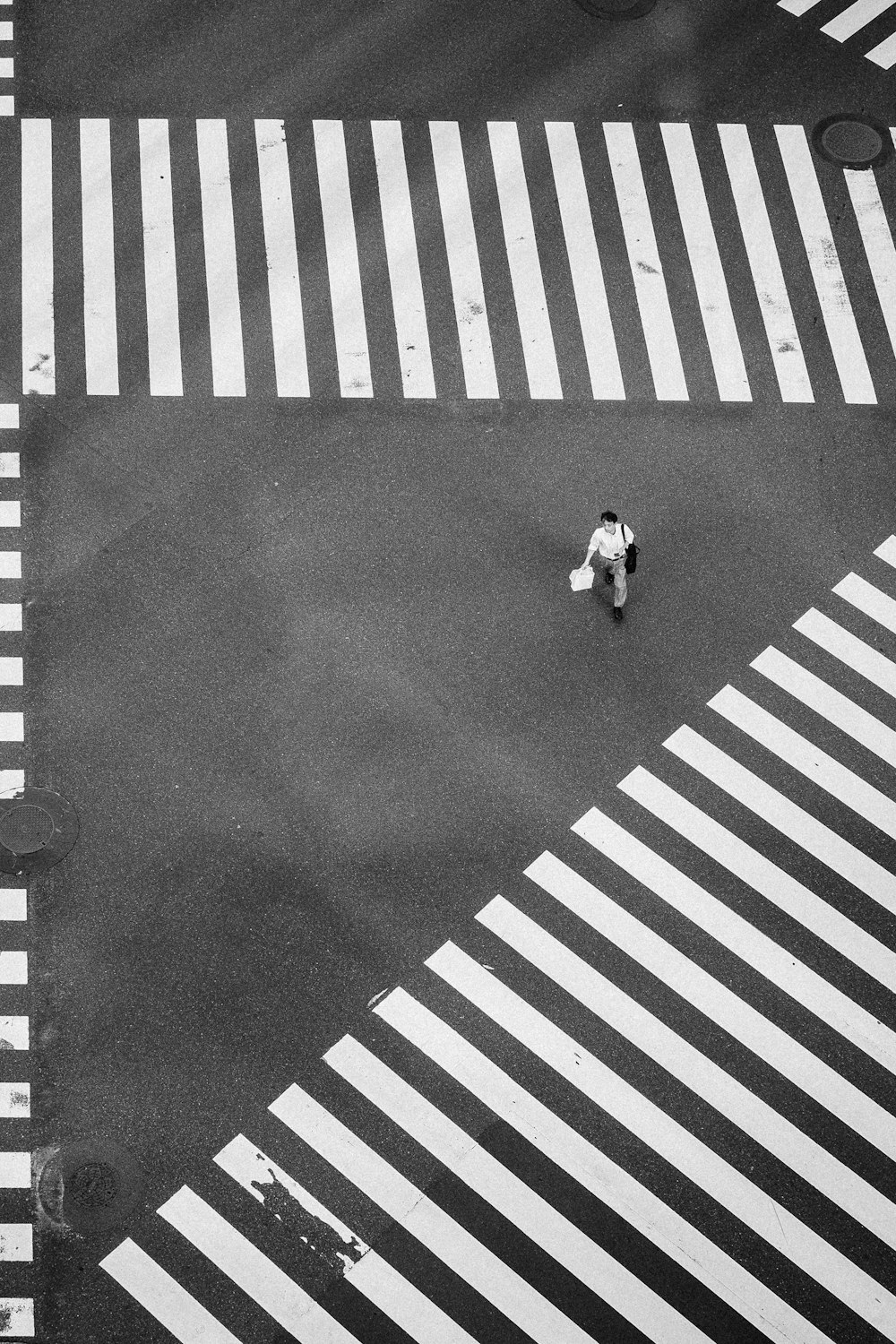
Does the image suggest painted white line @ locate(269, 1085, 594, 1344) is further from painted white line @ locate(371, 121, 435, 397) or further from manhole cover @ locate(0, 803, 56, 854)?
painted white line @ locate(371, 121, 435, 397)

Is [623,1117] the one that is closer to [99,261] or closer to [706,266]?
[706,266]

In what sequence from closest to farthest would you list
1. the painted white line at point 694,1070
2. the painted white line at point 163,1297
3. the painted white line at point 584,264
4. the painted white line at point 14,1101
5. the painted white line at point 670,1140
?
the painted white line at point 163,1297
the painted white line at point 670,1140
the painted white line at point 14,1101
the painted white line at point 694,1070
the painted white line at point 584,264

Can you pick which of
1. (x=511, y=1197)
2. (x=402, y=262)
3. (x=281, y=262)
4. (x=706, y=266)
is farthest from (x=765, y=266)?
(x=511, y=1197)

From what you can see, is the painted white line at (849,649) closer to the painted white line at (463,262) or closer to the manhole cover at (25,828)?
the painted white line at (463,262)

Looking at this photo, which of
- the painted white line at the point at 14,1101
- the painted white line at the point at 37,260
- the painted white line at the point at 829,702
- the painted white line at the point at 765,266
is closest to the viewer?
the painted white line at the point at 14,1101

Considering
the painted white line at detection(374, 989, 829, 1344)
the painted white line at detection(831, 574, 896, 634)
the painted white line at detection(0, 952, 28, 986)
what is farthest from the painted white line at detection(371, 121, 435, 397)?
the painted white line at detection(0, 952, 28, 986)

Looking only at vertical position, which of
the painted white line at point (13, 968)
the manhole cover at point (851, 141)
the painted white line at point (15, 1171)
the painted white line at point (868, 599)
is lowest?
the painted white line at point (15, 1171)

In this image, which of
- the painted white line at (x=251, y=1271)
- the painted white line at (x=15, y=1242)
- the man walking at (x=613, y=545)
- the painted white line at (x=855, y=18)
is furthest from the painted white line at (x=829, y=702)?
the painted white line at (x=855, y=18)
